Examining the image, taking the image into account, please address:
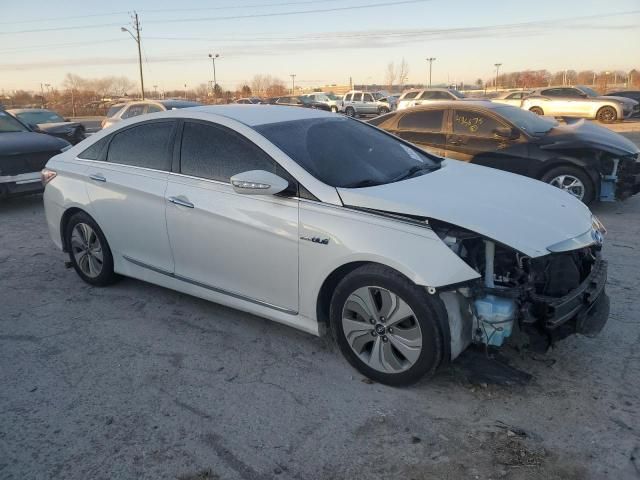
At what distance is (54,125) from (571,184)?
13900 millimetres

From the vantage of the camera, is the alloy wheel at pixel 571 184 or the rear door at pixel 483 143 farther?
the rear door at pixel 483 143

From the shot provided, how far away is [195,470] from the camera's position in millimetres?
2566

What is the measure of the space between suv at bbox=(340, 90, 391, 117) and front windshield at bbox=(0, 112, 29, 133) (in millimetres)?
27107

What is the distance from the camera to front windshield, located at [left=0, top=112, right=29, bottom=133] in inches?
360

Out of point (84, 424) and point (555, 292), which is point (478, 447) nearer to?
point (555, 292)

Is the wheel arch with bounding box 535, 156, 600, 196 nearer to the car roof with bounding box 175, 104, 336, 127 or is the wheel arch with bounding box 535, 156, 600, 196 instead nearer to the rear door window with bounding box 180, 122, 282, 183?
the car roof with bounding box 175, 104, 336, 127

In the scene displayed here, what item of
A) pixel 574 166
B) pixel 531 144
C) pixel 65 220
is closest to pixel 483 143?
pixel 531 144

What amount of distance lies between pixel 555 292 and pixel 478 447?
107 cm

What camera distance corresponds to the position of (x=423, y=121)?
27.9ft

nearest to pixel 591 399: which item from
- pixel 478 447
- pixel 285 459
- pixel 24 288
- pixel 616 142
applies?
pixel 478 447

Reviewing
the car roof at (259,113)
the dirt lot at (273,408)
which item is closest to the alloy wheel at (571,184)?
the dirt lot at (273,408)

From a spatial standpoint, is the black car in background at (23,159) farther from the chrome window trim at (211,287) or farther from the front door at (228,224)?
the front door at (228,224)

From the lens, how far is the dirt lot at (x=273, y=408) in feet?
8.48

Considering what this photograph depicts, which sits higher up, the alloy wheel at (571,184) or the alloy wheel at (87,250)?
the alloy wheel at (571,184)
